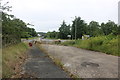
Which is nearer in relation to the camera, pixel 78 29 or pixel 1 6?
pixel 1 6

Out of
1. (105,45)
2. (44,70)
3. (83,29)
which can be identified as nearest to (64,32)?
(83,29)

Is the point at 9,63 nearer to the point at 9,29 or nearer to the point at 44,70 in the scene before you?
the point at 44,70

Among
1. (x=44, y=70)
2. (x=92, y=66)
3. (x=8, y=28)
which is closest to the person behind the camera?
(x=44, y=70)

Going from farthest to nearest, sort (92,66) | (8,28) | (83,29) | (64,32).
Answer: (64,32)
(83,29)
(8,28)
(92,66)

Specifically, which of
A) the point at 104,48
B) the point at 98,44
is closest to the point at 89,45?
the point at 98,44

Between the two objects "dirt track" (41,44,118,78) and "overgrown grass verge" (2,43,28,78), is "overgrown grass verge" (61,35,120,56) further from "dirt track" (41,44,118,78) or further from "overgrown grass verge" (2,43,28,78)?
"overgrown grass verge" (2,43,28,78)

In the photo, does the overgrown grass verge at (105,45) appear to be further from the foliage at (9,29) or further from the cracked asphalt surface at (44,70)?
the foliage at (9,29)

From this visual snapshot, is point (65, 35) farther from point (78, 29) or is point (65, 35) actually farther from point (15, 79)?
point (15, 79)

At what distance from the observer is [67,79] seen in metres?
4.24

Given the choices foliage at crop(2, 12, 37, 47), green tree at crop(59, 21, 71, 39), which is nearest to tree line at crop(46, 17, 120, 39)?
green tree at crop(59, 21, 71, 39)

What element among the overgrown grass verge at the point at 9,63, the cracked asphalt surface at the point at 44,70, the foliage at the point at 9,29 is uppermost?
the foliage at the point at 9,29

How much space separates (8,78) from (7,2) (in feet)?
17.0

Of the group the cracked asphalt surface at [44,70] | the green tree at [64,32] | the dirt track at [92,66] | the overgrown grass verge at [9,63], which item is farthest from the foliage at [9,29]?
the green tree at [64,32]

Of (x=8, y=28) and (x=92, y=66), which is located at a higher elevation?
(x=8, y=28)
